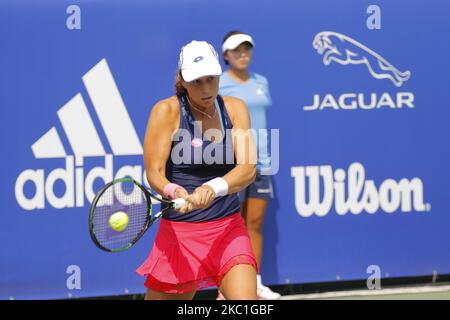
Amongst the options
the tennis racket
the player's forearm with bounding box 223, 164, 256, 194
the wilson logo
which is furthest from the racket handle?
the wilson logo

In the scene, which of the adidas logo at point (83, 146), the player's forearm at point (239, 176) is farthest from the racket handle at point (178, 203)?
the adidas logo at point (83, 146)

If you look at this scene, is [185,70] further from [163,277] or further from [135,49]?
[135,49]

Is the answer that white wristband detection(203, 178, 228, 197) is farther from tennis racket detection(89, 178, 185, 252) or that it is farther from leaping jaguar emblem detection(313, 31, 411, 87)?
leaping jaguar emblem detection(313, 31, 411, 87)

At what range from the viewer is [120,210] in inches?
179

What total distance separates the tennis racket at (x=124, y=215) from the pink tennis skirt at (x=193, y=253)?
15 cm

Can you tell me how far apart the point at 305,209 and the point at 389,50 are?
1.20 m

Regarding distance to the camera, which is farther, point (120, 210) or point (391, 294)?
point (391, 294)

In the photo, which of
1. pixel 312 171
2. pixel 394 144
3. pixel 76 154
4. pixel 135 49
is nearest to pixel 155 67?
pixel 135 49

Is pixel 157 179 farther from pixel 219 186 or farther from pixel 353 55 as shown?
pixel 353 55

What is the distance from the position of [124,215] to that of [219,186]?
1.46ft

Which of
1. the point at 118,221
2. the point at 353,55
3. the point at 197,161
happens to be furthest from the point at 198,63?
the point at 353,55

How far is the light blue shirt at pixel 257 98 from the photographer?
249 inches

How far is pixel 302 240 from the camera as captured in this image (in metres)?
6.58

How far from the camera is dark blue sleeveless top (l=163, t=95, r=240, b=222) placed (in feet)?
14.9
